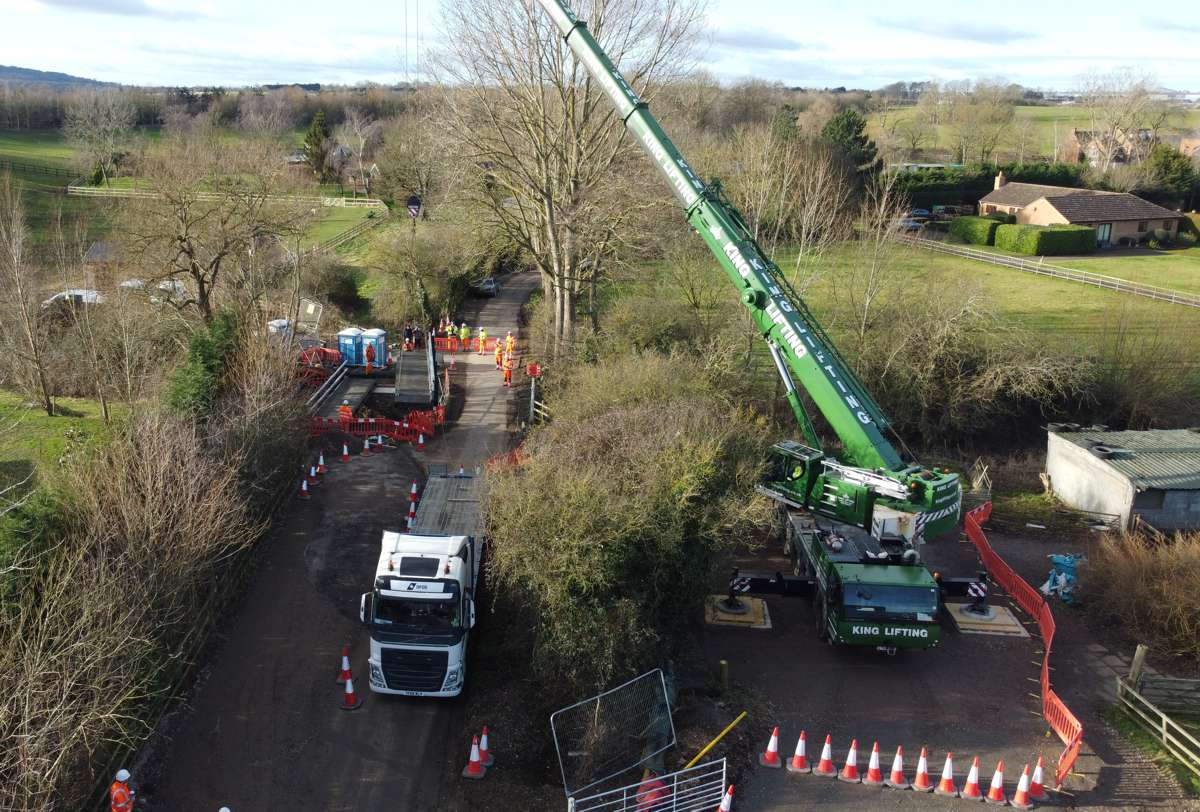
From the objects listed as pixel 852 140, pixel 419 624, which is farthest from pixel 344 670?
pixel 852 140

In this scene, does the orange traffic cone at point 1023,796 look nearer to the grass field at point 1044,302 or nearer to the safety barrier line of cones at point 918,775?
the safety barrier line of cones at point 918,775

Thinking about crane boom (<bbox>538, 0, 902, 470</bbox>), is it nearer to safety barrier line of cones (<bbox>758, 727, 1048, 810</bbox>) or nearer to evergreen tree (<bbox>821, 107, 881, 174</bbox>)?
safety barrier line of cones (<bbox>758, 727, 1048, 810</bbox>)

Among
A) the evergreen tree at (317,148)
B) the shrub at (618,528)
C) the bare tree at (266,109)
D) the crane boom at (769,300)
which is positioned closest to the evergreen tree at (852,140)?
the evergreen tree at (317,148)

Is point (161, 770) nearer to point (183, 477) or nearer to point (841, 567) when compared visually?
point (183, 477)

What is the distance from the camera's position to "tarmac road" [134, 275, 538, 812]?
11453 millimetres

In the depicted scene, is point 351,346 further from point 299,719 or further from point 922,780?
point 922,780

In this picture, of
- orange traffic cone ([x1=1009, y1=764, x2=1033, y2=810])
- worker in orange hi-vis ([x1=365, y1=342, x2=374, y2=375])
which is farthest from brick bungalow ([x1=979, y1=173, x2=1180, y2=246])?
orange traffic cone ([x1=1009, y1=764, x2=1033, y2=810])

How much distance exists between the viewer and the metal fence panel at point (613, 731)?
11.6 m

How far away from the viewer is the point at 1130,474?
20.3 meters

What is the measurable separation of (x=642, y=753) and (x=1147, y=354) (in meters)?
24.5

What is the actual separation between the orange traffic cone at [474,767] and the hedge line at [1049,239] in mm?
56905

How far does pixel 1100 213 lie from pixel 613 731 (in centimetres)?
6388

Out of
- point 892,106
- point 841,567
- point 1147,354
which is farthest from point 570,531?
point 892,106

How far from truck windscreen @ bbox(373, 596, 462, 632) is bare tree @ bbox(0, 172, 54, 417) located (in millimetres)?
15820
